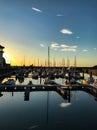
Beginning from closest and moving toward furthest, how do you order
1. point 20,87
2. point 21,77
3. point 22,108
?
point 22,108
point 20,87
point 21,77

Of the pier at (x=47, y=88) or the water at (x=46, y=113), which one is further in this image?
the pier at (x=47, y=88)

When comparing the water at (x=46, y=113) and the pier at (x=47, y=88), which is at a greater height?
the pier at (x=47, y=88)

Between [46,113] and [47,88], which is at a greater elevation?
[47,88]

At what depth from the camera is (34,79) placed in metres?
74.8

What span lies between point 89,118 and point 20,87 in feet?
62.5

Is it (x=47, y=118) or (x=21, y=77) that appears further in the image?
(x=21, y=77)

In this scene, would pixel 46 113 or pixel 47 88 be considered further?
pixel 47 88

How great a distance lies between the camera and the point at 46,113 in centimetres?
2688

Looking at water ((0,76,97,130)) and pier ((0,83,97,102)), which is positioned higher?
pier ((0,83,97,102))

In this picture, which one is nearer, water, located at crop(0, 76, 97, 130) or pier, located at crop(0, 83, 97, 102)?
water, located at crop(0, 76, 97, 130)

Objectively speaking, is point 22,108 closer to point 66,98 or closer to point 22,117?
point 22,117

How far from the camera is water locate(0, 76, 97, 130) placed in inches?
850

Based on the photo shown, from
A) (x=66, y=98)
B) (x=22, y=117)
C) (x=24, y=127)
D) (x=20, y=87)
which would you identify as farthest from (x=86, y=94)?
(x=24, y=127)

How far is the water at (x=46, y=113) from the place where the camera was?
850 inches
